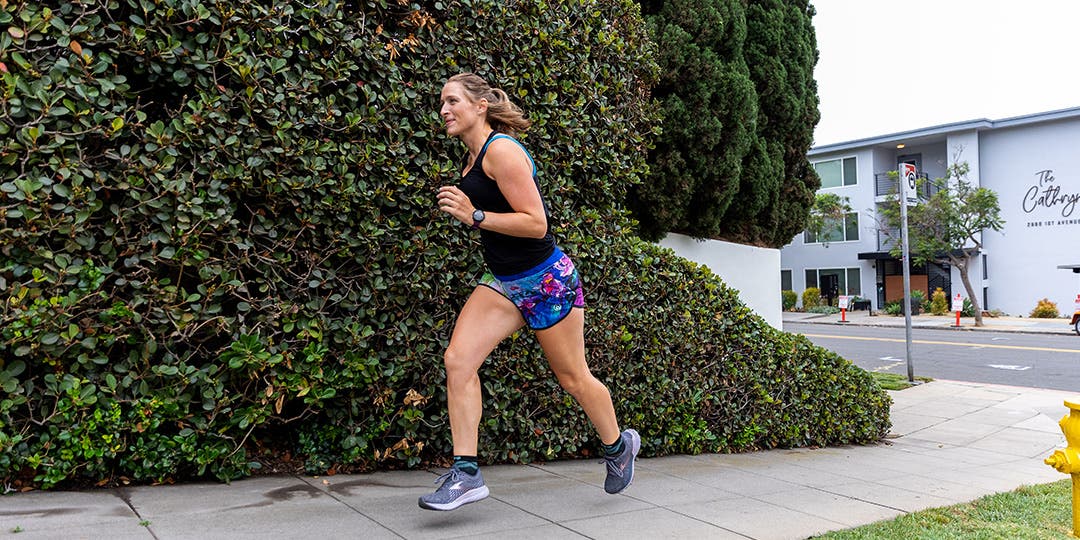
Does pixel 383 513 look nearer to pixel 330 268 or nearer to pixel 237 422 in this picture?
pixel 237 422

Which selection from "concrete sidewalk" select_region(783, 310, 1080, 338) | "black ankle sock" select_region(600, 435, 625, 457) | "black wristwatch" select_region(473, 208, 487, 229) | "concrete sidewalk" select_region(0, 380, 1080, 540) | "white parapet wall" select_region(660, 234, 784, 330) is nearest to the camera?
"concrete sidewalk" select_region(0, 380, 1080, 540)

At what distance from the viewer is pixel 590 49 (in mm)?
5125

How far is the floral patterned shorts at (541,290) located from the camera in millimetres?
3412

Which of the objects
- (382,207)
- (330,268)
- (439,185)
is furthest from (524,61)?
(330,268)

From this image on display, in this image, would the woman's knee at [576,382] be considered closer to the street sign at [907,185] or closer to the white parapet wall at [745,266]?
the white parapet wall at [745,266]

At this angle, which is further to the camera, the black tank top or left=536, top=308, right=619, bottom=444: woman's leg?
left=536, top=308, right=619, bottom=444: woman's leg

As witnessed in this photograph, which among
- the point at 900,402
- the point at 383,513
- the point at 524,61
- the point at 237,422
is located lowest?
the point at 900,402

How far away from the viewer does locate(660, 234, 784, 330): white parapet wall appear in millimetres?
7641

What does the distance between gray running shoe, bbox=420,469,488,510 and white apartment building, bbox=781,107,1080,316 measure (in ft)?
107

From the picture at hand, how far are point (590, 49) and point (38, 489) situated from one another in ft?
13.1

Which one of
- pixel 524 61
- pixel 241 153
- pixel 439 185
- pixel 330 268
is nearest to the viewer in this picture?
pixel 241 153

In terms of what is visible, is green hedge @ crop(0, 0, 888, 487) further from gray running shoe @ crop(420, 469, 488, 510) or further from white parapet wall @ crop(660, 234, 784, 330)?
white parapet wall @ crop(660, 234, 784, 330)

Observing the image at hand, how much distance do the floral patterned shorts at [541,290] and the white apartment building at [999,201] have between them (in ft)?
106

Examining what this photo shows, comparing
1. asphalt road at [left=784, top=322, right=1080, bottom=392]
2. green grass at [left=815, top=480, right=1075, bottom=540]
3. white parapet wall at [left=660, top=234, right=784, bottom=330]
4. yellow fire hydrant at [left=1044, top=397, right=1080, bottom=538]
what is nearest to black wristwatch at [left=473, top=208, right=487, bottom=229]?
green grass at [left=815, top=480, right=1075, bottom=540]
